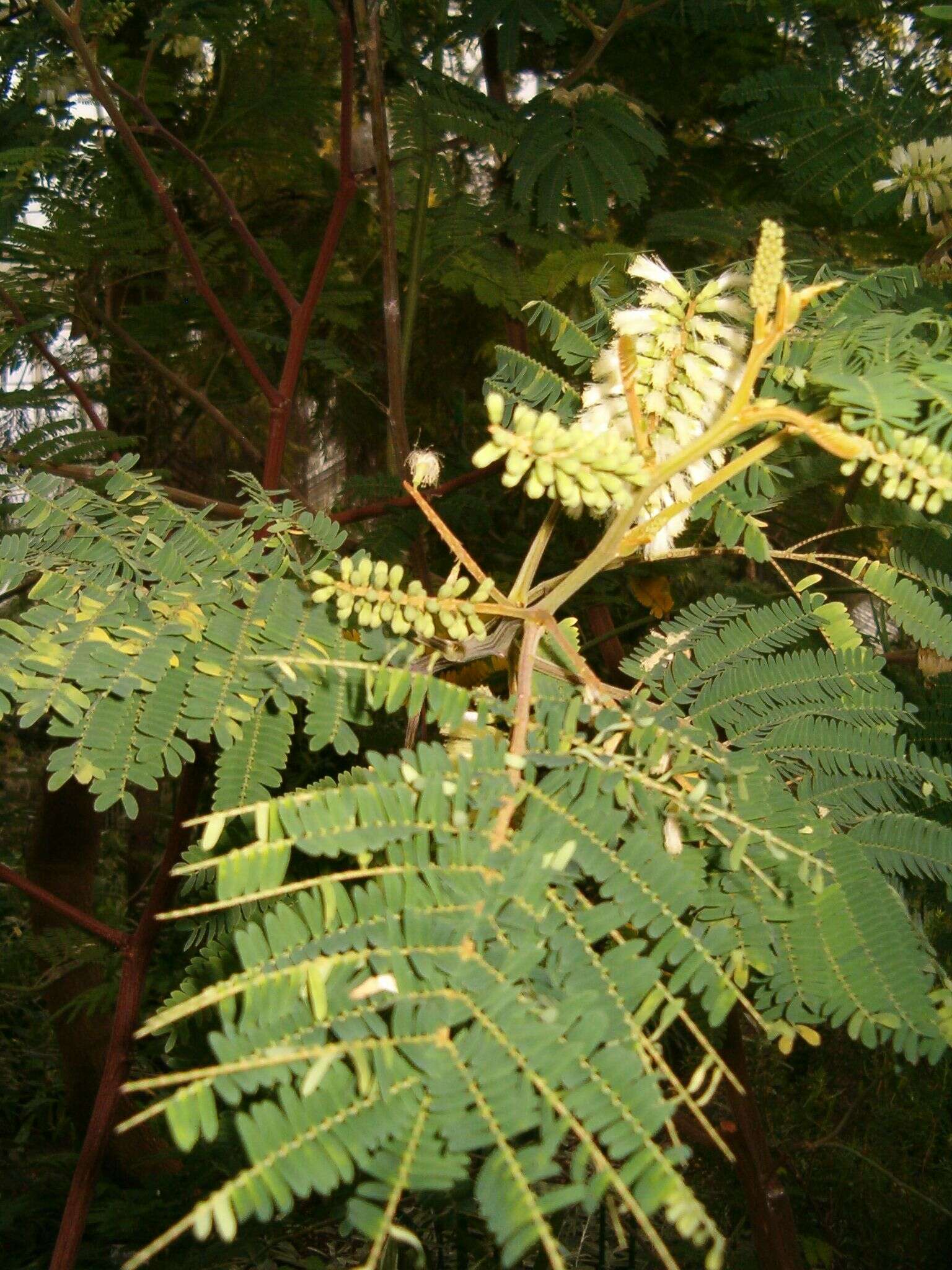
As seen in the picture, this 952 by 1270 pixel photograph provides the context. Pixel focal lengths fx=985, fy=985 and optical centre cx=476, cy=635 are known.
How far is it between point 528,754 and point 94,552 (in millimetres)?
318

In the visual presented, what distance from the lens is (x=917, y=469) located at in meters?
0.38

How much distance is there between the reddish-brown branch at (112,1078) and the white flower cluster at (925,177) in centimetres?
79

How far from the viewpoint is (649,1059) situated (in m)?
0.34

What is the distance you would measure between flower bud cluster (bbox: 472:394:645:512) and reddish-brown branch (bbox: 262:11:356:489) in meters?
0.66

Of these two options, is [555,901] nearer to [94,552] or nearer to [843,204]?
[94,552]

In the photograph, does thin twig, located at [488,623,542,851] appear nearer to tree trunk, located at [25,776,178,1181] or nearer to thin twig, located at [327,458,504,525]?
thin twig, located at [327,458,504,525]

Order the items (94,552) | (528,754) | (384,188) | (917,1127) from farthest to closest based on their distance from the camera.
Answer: (917,1127)
(384,188)
(94,552)
(528,754)

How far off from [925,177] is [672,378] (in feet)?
1.80

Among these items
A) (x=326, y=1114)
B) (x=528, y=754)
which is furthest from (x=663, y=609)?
(x=326, y=1114)

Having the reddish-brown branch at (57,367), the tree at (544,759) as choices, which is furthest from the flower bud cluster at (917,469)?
the reddish-brown branch at (57,367)

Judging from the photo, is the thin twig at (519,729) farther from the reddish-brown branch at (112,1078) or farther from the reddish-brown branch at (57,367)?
→ the reddish-brown branch at (57,367)

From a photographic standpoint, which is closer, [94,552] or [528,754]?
[528,754]

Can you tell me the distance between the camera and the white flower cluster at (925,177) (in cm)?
84

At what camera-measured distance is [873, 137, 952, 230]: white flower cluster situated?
2.77 ft
